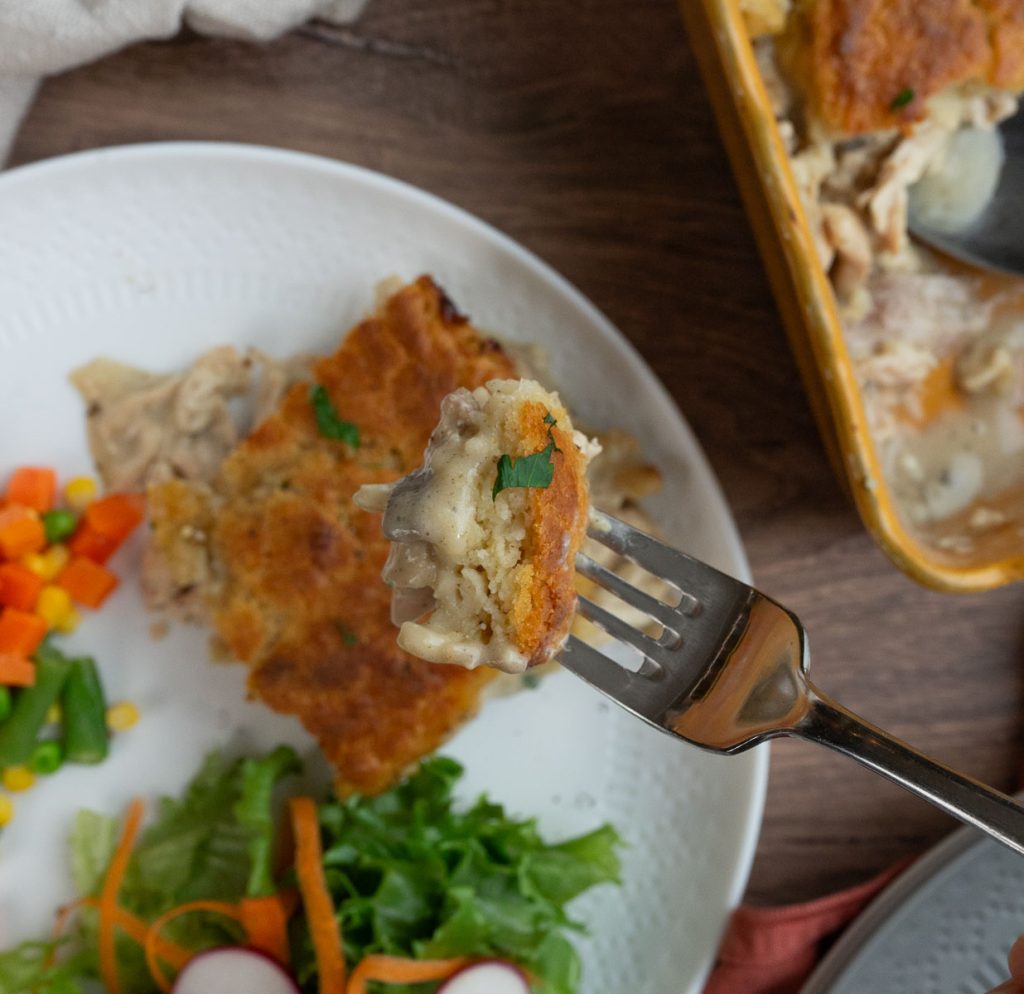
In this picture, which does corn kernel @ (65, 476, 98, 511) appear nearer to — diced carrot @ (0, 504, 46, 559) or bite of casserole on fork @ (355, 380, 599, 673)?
diced carrot @ (0, 504, 46, 559)

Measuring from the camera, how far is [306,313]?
10.4 ft

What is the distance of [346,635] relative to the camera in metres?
2.94

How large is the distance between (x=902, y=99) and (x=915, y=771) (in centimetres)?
181

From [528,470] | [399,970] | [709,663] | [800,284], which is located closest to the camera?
[528,470]

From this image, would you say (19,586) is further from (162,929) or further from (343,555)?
(162,929)

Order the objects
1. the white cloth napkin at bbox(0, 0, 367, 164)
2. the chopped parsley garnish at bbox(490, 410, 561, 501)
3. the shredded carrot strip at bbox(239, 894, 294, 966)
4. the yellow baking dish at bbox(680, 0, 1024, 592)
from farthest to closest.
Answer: the shredded carrot strip at bbox(239, 894, 294, 966)
the white cloth napkin at bbox(0, 0, 367, 164)
the yellow baking dish at bbox(680, 0, 1024, 592)
the chopped parsley garnish at bbox(490, 410, 561, 501)

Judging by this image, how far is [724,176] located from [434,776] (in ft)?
6.75

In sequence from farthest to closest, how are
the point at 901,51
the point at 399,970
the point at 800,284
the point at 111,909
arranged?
the point at 111,909, the point at 399,970, the point at 901,51, the point at 800,284

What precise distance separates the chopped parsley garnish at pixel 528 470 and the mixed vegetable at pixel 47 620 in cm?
170

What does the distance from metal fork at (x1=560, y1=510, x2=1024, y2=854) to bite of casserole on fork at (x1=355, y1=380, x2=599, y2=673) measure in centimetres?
29

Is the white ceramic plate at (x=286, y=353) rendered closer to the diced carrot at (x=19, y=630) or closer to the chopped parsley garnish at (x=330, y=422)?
the diced carrot at (x=19, y=630)

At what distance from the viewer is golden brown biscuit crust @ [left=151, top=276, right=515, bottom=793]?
2904 millimetres

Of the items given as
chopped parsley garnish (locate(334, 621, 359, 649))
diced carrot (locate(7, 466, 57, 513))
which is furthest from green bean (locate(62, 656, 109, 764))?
chopped parsley garnish (locate(334, 621, 359, 649))

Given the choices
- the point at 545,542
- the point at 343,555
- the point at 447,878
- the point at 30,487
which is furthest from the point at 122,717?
the point at 545,542
